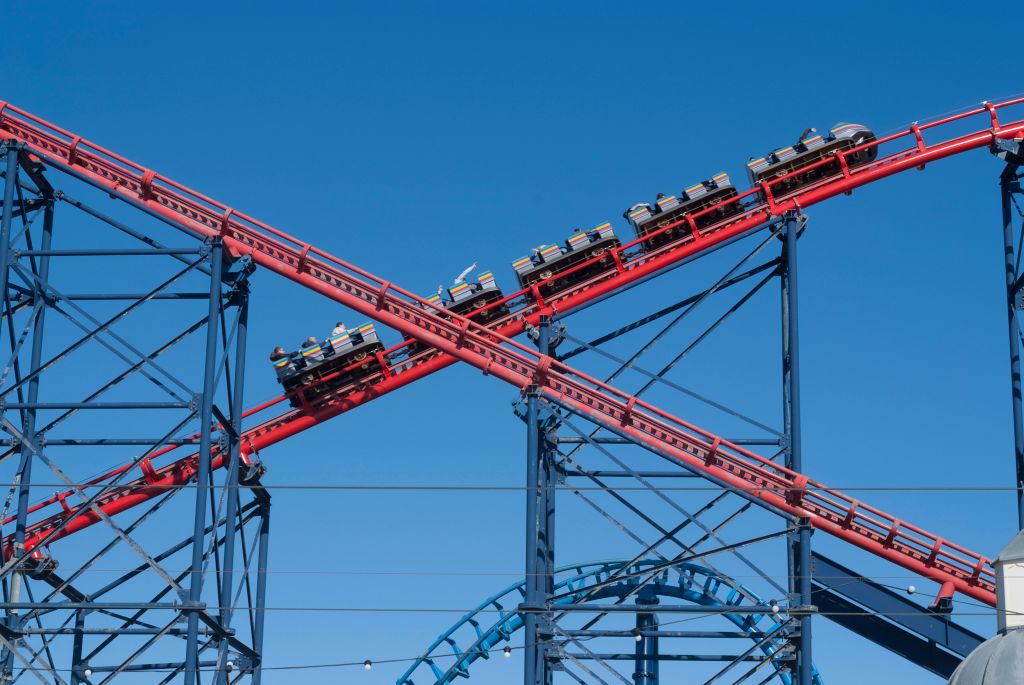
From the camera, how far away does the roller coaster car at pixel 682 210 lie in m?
35.7

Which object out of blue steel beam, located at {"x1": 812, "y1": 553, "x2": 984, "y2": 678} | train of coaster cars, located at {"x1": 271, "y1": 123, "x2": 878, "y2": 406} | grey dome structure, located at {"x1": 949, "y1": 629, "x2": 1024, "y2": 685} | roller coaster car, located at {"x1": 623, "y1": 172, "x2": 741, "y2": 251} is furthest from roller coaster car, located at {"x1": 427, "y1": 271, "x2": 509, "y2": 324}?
grey dome structure, located at {"x1": 949, "y1": 629, "x2": 1024, "y2": 685}

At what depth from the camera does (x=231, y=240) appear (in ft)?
111

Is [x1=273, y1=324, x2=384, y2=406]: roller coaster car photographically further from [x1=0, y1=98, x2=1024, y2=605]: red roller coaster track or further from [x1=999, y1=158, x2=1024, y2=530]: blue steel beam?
[x1=999, y1=158, x2=1024, y2=530]: blue steel beam

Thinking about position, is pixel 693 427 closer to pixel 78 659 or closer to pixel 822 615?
pixel 822 615

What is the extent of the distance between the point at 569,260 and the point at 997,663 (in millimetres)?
12505

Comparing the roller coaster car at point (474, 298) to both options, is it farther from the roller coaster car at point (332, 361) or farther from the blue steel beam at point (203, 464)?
the blue steel beam at point (203, 464)

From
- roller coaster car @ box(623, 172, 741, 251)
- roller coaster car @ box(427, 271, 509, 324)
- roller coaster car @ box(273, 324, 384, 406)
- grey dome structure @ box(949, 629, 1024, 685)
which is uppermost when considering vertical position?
roller coaster car @ box(623, 172, 741, 251)

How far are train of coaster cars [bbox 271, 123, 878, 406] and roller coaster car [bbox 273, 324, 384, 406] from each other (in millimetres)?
37

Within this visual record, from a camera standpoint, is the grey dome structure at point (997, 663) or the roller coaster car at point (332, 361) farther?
the roller coaster car at point (332, 361)

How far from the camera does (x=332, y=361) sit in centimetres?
3450

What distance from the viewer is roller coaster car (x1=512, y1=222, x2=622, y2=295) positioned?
35.5 m

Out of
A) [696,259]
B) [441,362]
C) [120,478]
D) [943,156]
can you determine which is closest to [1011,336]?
[943,156]

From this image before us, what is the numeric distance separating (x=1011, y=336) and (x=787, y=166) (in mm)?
5451

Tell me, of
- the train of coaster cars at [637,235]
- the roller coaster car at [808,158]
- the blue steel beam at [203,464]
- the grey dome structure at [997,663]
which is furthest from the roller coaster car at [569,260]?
the grey dome structure at [997,663]
